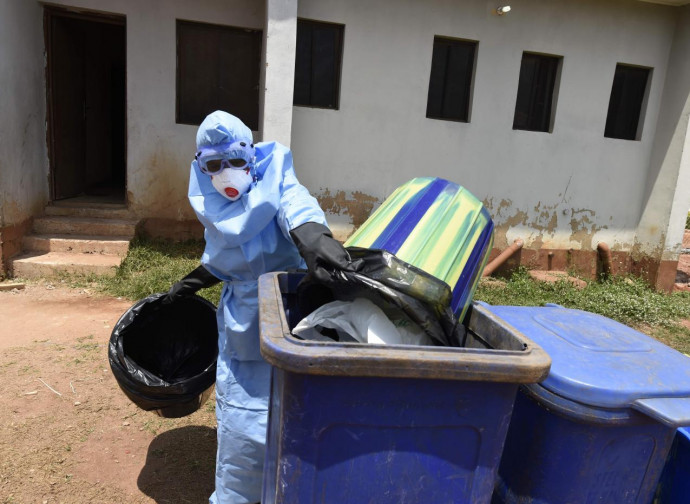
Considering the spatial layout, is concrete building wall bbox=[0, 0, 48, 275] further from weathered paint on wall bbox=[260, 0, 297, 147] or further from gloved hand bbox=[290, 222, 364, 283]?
gloved hand bbox=[290, 222, 364, 283]

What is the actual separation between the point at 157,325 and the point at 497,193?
5.16 m

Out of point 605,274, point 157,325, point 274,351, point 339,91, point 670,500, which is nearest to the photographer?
point 274,351

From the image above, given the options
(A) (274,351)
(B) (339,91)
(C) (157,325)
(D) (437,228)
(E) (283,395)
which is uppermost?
(B) (339,91)

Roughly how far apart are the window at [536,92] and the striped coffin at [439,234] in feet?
18.5

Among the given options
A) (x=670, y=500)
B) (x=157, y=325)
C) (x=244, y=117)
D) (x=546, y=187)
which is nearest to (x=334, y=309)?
(x=670, y=500)

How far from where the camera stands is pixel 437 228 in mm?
1469

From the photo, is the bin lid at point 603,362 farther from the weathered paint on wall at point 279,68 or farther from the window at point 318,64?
the window at point 318,64

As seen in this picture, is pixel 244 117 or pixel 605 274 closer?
pixel 244 117

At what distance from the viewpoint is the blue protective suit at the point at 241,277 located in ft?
6.26

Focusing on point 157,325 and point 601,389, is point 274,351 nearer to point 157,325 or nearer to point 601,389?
point 601,389

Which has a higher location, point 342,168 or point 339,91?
point 339,91

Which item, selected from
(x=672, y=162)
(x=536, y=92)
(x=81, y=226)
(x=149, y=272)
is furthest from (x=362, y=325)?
(x=672, y=162)

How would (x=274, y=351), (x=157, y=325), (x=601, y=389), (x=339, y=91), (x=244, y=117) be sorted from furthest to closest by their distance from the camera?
(x=244, y=117)
(x=339, y=91)
(x=157, y=325)
(x=601, y=389)
(x=274, y=351)

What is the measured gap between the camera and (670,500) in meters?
1.41
